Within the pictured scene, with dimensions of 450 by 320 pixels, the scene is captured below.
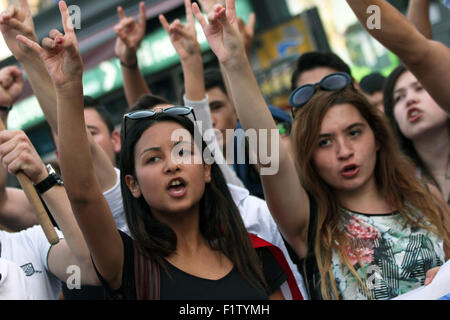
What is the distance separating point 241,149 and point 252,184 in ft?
0.65

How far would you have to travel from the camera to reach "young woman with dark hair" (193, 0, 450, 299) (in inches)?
86.1

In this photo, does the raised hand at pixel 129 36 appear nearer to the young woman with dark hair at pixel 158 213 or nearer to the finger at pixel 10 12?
the finger at pixel 10 12

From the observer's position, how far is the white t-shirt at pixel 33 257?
227 cm

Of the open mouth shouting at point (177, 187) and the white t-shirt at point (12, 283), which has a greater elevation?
the open mouth shouting at point (177, 187)

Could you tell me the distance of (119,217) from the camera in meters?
2.63

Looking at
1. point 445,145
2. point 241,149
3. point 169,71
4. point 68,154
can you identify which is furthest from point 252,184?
point 169,71

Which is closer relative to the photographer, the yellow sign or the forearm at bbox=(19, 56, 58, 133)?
the forearm at bbox=(19, 56, 58, 133)

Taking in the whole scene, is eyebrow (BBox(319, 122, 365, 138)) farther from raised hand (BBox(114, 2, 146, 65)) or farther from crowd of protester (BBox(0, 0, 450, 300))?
raised hand (BBox(114, 2, 146, 65))

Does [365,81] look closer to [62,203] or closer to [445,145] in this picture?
[445,145]

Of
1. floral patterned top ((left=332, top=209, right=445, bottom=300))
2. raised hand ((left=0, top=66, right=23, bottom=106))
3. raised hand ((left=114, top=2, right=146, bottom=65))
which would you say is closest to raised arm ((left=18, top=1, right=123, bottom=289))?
raised hand ((left=0, top=66, right=23, bottom=106))

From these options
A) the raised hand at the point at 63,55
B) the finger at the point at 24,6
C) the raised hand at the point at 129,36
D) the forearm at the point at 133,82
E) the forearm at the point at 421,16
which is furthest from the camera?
the forearm at the point at 133,82

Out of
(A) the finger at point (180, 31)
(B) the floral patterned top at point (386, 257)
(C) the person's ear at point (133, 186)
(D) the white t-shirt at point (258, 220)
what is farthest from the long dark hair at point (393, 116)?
(C) the person's ear at point (133, 186)

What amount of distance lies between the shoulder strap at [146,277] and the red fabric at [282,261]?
1.51 ft
